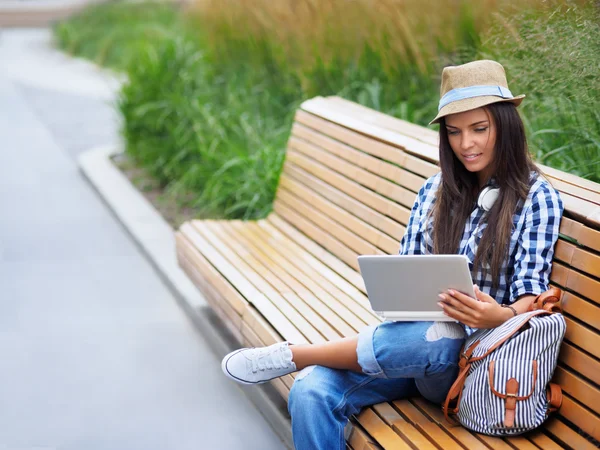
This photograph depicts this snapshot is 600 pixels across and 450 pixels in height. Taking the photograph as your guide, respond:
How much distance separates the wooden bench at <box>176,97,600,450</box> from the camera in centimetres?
246

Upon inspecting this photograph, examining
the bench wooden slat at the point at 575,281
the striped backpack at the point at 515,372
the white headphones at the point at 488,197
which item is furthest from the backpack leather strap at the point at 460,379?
the white headphones at the point at 488,197

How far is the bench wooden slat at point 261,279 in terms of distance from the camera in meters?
3.30

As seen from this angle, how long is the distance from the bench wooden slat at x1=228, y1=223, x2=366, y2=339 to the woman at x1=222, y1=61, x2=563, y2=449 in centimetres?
53

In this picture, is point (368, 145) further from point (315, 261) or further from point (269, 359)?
point (269, 359)

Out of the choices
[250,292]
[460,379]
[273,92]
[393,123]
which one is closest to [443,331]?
[460,379]

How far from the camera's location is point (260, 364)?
289 cm

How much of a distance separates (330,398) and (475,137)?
932 millimetres

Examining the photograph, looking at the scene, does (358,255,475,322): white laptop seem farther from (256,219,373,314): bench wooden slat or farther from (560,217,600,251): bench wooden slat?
(256,219,373,314): bench wooden slat

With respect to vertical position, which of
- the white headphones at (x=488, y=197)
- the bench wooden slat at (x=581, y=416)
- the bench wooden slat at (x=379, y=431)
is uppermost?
the white headphones at (x=488, y=197)

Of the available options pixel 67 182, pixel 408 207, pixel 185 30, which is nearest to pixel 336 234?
pixel 408 207

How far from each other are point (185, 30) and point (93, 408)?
602cm

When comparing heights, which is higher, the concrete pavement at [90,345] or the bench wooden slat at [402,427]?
the bench wooden slat at [402,427]

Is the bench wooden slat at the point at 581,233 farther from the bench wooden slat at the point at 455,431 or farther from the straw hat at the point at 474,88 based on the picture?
the bench wooden slat at the point at 455,431

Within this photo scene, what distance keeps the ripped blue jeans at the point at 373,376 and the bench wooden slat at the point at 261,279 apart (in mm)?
489
